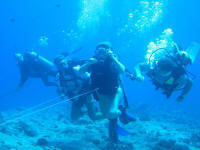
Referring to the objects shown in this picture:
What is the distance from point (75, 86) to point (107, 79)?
1.95 m

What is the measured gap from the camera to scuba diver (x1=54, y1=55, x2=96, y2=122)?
8.34 metres

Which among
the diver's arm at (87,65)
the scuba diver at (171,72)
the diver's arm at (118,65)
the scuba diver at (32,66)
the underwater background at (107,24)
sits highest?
the underwater background at (107,24)

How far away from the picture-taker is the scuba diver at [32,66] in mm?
12273

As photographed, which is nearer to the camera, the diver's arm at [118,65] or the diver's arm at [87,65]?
the diver's arm at [118,65]

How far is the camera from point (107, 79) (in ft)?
23.1

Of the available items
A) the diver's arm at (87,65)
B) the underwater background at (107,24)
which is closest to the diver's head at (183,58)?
the diver's arm at (87,65)

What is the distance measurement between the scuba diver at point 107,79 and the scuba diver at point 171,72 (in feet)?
2.42

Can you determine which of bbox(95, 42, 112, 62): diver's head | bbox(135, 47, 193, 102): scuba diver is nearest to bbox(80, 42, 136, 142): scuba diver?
bbox(95, 42, 112, 62): diver's head

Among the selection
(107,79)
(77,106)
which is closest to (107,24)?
(77,106)

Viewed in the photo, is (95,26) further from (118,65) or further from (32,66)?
(118,65)

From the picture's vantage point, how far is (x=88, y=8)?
51.3 meters

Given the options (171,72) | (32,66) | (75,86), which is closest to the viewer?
(171,72)

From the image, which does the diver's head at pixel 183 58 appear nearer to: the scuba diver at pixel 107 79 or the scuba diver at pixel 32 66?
the scuba diver at pixel 107 79

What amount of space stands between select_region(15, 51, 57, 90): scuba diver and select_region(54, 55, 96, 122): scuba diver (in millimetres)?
3710
